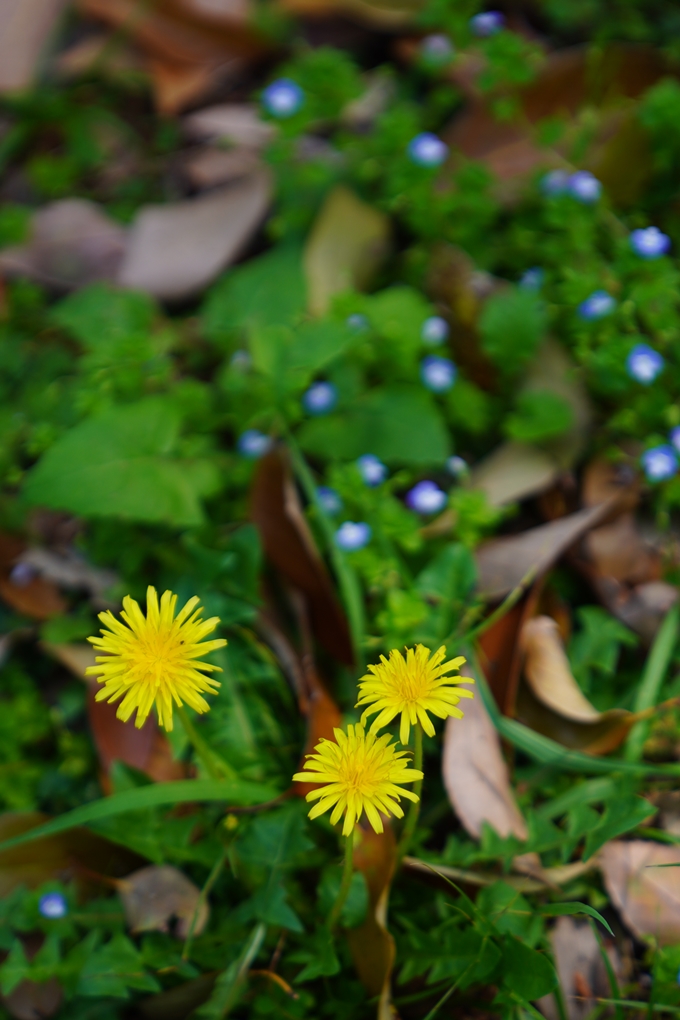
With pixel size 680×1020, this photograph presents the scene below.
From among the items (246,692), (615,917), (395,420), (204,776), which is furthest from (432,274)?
(615,917)

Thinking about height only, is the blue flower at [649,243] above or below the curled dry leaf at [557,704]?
above

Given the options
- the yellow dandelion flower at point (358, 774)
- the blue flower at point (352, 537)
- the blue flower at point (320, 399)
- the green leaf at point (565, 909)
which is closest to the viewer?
the yellow dandelion flower at point (358, 774)

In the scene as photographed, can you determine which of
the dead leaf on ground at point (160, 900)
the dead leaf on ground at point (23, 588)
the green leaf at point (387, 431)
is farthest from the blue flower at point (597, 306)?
the dead leaf on ground at point (160, 900)

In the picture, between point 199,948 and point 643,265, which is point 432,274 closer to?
point 643,265

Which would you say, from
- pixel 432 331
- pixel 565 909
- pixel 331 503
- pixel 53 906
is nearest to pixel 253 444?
pixel 331 503

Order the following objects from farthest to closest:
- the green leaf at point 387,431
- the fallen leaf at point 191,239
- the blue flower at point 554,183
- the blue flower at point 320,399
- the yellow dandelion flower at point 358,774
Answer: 1. the fallen leaf at point 191,239
2. the blue flower at point 554,183
3. the blue flower at point 320,399
4. the green leaf at point 387,431
5. the yellow dandelion flower at point 358,774

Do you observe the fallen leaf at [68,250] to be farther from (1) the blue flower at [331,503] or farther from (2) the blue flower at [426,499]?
(2) the blue flower at [426,499]

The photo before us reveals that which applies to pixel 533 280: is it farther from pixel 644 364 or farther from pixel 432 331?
pixel 644 364

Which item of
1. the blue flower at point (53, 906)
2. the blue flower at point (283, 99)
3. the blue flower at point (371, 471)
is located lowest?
the blue flower at point (53, 906)
